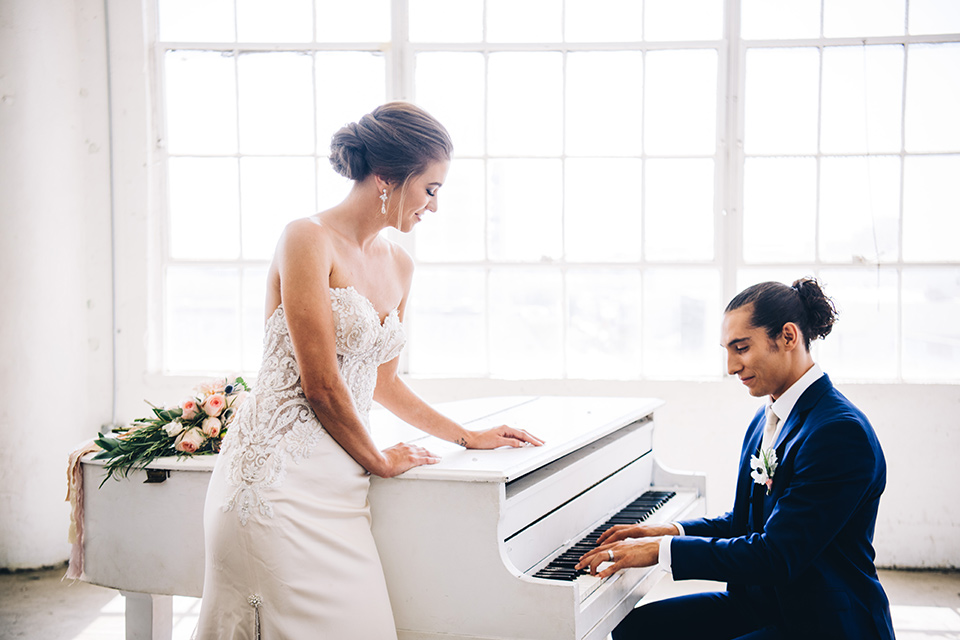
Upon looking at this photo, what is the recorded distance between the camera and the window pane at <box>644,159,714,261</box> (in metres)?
4.21

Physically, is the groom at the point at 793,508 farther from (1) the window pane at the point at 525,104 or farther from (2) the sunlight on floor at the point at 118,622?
(1) the window pane at the point at 525,104

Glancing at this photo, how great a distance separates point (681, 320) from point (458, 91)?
168 cm

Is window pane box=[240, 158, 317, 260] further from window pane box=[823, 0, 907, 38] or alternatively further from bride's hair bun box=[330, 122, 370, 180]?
window pane box=[823, 0, 907, 38]

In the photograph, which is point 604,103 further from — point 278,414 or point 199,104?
point 278,414

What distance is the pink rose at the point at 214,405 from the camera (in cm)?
238

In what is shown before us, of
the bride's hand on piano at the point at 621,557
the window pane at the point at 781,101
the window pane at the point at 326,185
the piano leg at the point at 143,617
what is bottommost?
the piano leg at the point at 143,617

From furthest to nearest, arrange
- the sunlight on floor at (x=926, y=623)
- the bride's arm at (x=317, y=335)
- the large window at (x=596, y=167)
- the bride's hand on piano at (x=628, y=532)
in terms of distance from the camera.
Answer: the large window at (x=596, y=167) → the sunlight on floor at (x=926, y=623) → the bride's hand on piano at (x=628, y=532) → the bride's arm at (x=317, y=335)

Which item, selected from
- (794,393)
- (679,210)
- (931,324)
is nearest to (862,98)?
(679,210)

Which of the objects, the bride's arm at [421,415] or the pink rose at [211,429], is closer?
the bride's arm at [421,415]

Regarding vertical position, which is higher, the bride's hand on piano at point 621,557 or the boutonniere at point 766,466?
the boutonniere at point 766,466

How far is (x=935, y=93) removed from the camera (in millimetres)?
4062

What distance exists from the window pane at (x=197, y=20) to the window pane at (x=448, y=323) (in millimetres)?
1678

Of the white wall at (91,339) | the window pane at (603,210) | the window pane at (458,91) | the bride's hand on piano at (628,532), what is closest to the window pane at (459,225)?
the window pane at (458,91)

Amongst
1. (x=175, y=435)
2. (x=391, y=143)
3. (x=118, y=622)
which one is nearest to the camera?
(x=391, y=143)
